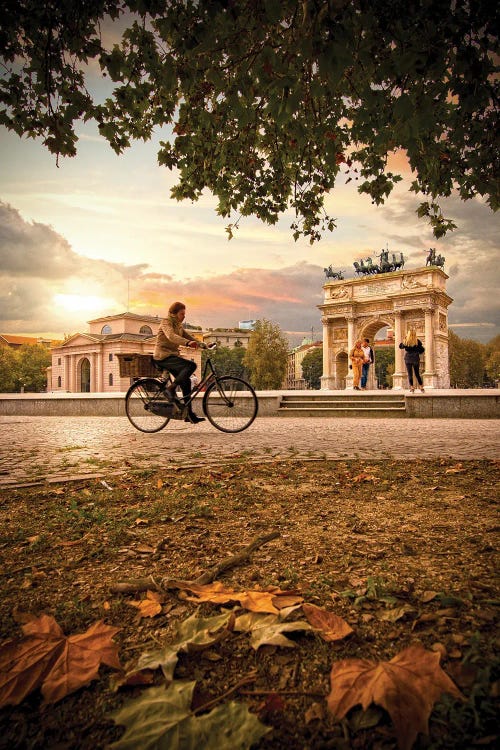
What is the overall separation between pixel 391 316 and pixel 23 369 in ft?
260

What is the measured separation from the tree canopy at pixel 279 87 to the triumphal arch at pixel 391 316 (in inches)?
1658

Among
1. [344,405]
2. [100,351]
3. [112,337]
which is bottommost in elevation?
[344,405]

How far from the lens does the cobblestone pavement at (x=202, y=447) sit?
5.04 m

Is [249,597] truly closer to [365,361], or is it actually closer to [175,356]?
[175,356]

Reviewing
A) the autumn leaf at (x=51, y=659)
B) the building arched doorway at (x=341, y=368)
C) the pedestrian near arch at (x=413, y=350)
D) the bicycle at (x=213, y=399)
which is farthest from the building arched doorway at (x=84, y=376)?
the autumn leaf at (x=51, y=659)

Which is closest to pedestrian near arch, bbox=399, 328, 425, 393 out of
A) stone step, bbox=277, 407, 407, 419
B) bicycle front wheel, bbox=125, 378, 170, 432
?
stone step, bbox=277, 407, 407, 419

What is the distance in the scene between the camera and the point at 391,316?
49.4 m

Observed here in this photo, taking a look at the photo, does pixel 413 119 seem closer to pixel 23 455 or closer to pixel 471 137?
pixel 471 137

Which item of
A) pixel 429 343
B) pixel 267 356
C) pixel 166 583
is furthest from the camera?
pixel 267 356

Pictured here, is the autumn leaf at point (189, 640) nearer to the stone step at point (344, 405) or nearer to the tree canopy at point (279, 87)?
the tree canopy at point (279, 87)

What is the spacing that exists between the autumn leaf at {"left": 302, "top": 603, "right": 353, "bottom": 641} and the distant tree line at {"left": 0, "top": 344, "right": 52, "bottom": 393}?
100 metres

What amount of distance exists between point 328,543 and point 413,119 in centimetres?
280

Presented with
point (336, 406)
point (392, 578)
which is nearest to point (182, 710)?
point (392, 578)

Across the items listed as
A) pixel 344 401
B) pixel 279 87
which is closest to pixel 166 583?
pixel 279 87
